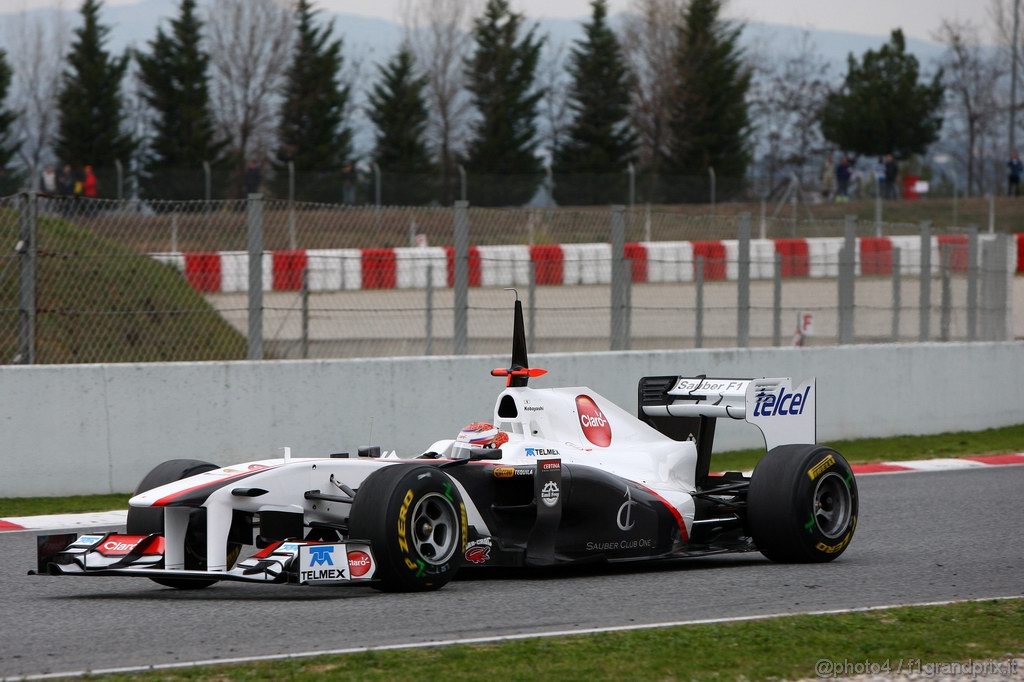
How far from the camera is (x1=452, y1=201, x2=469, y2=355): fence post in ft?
45.1

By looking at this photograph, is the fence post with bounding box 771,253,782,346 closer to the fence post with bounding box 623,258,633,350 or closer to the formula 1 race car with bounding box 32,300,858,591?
the fence post with bounding box 623,258,633,350

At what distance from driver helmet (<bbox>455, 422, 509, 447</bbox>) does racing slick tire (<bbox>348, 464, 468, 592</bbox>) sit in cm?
82

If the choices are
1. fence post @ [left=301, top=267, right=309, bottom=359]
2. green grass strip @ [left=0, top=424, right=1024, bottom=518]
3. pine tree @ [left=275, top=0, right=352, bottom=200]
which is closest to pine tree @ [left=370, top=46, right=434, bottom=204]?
pine tree @ [left=275, top=0, right=352, bottom=200]

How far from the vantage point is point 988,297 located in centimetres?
1931

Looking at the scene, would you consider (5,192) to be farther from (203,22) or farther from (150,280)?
(150,280)

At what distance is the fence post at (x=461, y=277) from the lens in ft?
45.1

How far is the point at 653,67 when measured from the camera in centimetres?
5372

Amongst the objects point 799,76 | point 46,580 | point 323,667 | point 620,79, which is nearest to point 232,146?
point 620,79

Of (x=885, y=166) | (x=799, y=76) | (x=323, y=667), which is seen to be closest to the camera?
(x=323, y=667)

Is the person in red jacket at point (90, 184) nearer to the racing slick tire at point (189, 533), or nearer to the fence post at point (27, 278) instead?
the fence post at point (27, 278)

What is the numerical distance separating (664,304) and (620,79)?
34642mm

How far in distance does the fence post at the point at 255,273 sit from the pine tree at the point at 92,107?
28399 millimetres

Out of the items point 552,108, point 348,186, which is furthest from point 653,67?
point 348,186

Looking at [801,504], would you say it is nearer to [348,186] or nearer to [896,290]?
[896,290]
